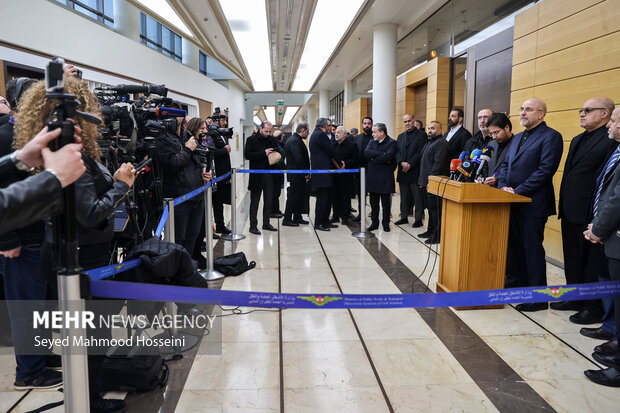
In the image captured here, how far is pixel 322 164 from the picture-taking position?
6230 mm

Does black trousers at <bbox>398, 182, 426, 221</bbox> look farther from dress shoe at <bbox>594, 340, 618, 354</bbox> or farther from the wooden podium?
dress shoe at <bbox>594, 340, 618, 354</bbox>

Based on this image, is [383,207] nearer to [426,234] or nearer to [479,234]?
[426,234]

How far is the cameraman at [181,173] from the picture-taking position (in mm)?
3398

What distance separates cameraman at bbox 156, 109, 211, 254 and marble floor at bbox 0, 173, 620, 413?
62cm

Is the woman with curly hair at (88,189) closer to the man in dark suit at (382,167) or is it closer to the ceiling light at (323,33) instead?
the man in dark suit at (382,167)

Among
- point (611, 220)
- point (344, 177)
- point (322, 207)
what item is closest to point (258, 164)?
point (322, 207)

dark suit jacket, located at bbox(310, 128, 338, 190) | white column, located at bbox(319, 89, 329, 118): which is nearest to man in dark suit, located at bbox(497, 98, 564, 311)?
dark suit jacket, located at bbox(310, 128, 338, 190)

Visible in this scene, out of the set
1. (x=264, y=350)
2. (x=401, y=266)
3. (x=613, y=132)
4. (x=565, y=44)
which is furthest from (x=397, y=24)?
(x=264, y=350)

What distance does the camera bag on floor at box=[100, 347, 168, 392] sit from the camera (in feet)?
7.07

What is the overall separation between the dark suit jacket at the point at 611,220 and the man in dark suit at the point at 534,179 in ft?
2.51

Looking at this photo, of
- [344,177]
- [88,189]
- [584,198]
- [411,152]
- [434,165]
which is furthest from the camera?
[344,177]

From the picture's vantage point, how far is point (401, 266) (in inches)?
176

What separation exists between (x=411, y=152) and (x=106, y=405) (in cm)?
525

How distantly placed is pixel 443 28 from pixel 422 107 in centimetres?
163
